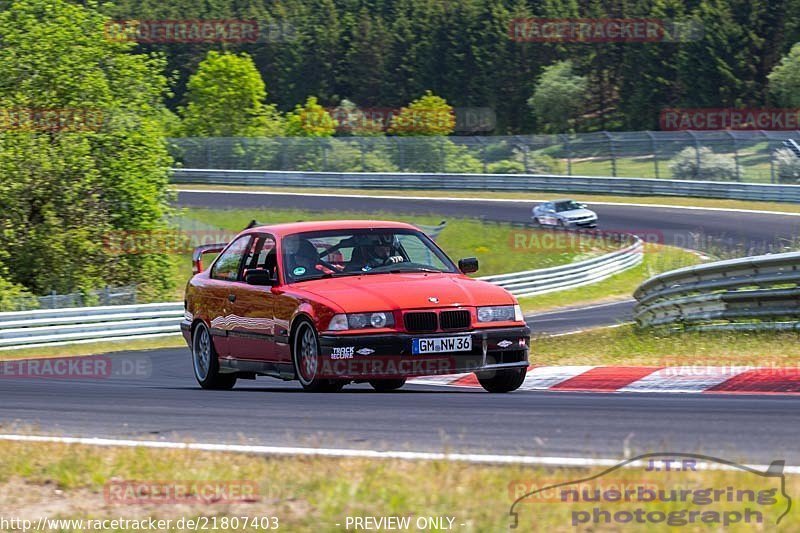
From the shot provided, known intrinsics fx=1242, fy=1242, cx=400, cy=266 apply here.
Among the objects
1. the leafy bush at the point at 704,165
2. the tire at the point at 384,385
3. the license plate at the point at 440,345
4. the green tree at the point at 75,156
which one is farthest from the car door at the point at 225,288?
the leafy bush at the point at 704,165

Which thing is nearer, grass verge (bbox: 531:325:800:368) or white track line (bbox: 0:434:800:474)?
white track line (bbox: 0:434:800:474)

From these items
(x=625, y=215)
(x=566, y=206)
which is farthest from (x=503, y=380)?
(x=625, y=215)

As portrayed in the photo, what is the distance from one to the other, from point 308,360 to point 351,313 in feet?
2.06

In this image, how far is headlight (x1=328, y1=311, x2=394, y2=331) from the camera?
30.4ft

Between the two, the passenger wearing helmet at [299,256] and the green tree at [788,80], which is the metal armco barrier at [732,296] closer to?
the passenger wearing helmet at [299,256]

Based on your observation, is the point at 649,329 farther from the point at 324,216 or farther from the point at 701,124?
the point at 701,124

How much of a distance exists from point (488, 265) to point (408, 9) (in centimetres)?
7686

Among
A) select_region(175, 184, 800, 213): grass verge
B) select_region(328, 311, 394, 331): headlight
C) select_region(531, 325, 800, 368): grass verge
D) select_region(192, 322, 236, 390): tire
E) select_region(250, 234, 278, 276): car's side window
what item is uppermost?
select_region(250, 234, 278, 276): car's side window

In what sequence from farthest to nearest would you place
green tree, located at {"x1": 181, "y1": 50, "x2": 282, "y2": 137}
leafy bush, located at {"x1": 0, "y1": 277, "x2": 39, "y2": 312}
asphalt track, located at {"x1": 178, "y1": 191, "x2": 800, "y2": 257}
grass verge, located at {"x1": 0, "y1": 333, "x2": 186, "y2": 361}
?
green tree, located at {"x1": 181, "y1": 50, "x2": 282, "y2": 137}
asphalt track, located at {"x1": 178, "y1": 191, "x2": 800, "y2": 257}
leafy bush, located at {"x1": 0, "y1": 277, "x2": 39, "y2": 312}
grass verge, located at {"x1": 0, "y1": 333, "x2": 186, "y2": 361}

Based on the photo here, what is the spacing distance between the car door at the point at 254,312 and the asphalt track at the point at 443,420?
41 cm

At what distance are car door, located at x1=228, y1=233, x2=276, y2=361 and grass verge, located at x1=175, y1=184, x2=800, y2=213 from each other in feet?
111

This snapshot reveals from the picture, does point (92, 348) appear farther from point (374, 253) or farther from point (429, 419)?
point (429, 419)

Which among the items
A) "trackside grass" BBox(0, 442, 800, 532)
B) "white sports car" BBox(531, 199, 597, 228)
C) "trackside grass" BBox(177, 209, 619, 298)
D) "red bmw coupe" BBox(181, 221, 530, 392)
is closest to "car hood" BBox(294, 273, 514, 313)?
"red bmw coupe" BBox(181, 221, 530, 392)

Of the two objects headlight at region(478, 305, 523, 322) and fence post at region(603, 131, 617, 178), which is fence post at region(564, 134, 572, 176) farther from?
headlight at region(478, 305, 523, 322)
